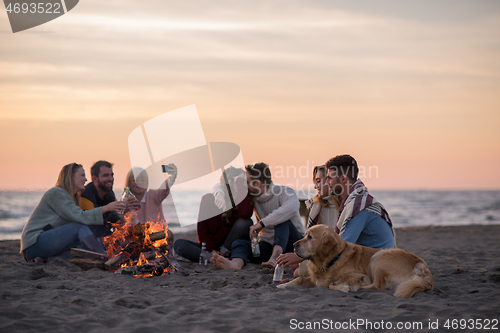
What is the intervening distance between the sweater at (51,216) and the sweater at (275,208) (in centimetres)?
251

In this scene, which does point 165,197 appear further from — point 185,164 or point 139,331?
point 139,331

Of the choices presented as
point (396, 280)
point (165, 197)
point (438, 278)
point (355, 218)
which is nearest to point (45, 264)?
point (165, 197)

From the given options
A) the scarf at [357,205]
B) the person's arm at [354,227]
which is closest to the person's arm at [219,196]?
the scarf at [357,205]

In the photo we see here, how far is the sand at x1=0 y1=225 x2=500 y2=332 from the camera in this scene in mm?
3355

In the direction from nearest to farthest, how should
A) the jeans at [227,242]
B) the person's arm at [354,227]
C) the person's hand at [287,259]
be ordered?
the person's arm at [354,227]
the person's hand at [287,259]
the jeans at [227,242]

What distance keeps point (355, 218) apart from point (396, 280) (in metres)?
0.85

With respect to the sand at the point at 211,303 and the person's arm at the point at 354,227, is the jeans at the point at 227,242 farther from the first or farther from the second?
the person's arm at the point at 354,227

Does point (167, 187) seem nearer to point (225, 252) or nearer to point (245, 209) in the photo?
point (245, 209)

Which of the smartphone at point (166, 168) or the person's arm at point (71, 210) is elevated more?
the smartphone at point (166, 168)

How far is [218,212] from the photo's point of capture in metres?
6.87

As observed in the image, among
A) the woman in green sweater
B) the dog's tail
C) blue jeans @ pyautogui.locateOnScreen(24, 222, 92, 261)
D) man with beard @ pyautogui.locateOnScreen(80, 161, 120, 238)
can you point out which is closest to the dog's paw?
the dog's tail

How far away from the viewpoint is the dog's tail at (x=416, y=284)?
13.6ft

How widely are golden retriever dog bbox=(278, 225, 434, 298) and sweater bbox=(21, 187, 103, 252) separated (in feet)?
10.4

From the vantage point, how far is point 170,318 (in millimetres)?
3512
